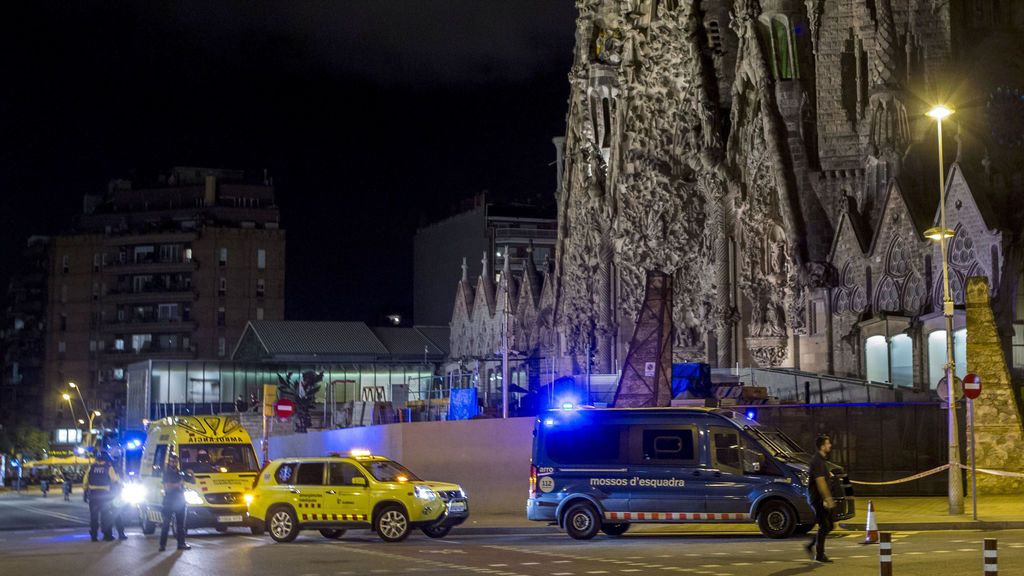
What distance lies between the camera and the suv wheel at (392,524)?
25.2 metres

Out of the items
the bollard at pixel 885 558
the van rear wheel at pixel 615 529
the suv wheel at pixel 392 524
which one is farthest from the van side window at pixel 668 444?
the bollard at pixel 885 558

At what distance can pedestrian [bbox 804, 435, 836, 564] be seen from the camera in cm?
1911

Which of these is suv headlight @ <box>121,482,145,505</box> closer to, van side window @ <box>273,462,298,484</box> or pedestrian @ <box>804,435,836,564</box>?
van side window @ <box>273,462,298,484</box>

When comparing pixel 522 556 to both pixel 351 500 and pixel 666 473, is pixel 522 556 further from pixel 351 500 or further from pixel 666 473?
pixel 351 500

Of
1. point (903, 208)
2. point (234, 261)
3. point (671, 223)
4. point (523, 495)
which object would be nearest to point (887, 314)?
point (903, 208)

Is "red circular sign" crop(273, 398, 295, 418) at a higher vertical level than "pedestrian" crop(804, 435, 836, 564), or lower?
higher

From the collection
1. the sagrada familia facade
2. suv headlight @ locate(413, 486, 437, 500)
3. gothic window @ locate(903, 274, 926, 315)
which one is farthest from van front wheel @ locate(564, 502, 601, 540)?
gothic window @ locate(903, 274, 926, 315)

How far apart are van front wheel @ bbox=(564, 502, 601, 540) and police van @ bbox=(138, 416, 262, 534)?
7540mm

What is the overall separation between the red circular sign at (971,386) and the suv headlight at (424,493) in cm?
1064

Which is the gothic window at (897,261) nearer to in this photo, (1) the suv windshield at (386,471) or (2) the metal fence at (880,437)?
(2) the metal fence at (880,437)

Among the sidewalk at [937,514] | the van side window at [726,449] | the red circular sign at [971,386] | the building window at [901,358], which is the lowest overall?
the sidewalk at [937,514]

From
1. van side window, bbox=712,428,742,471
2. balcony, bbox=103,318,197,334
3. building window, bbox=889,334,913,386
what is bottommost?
van side window, bbox=712,428,742,471

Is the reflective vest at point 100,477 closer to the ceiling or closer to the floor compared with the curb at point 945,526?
closer to the ceiling

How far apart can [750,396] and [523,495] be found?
439 inches
